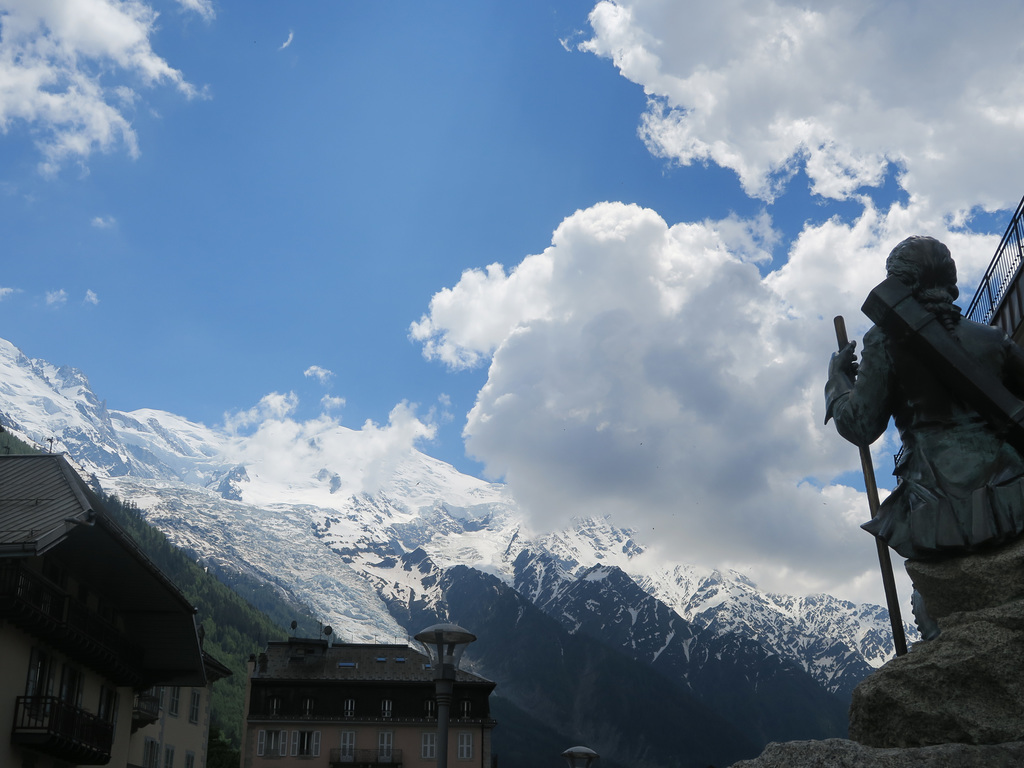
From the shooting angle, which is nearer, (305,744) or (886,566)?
(886,566)

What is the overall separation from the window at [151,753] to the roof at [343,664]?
3432cm

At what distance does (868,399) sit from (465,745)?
73713 mm

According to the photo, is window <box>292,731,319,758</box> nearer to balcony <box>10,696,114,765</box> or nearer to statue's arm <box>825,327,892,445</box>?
balcony <box>10,696,114,765</box>

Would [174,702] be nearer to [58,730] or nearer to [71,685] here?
[71,685]

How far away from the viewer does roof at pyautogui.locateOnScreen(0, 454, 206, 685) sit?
25.2 meters

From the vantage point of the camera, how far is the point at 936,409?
9242mm

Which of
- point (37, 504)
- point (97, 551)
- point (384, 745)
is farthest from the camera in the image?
point (384, 745)

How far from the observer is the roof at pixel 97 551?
25156mm

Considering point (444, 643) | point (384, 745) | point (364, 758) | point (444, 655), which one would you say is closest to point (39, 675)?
point (444, 655)

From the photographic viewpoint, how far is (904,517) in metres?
9.08

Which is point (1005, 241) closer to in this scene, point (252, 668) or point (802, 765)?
Answer: point (802, 765)

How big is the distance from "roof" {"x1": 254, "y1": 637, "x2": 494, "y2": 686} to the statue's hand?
73.6m

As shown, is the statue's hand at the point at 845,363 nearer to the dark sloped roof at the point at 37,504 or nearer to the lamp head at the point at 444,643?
the lamp head at the point at 444,643

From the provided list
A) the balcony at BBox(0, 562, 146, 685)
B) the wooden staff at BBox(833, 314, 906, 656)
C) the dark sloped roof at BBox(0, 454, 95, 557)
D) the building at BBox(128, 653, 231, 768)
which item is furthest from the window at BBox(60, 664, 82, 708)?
the wooden staff at BBox(833, 314, 906, 656)
